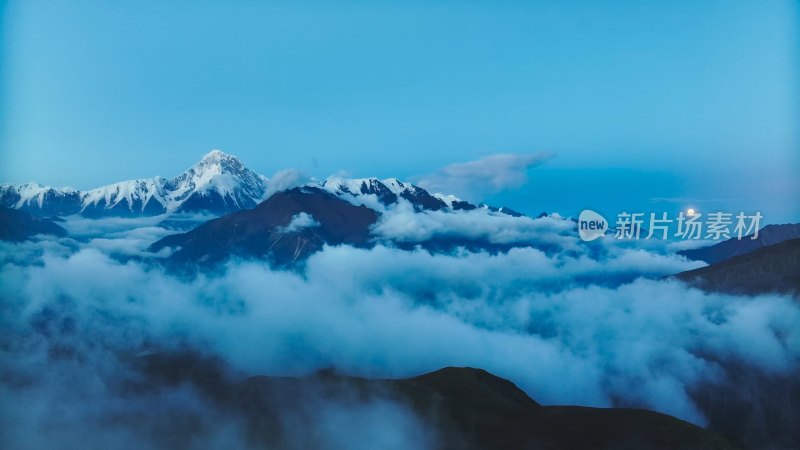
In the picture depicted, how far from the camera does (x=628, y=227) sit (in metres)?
164

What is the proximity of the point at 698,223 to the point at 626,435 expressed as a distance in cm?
8234

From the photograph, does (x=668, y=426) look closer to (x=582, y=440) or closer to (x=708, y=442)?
(x=708, y=442)

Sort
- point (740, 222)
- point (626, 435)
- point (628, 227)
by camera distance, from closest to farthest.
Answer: point (740, 222) < point (628, 227) < point (626, 435)

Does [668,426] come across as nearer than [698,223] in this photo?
No

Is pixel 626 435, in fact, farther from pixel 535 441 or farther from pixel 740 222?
pixel 740 222

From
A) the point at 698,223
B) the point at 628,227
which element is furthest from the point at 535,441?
the point at 698,223

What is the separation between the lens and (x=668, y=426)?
174 m

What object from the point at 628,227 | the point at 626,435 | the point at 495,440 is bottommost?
the point at 495,440

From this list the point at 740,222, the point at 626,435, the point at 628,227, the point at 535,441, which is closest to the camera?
the point at 740,222

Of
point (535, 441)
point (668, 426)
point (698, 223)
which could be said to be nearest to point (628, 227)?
point (698, 223)

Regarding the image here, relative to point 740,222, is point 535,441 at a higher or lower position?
lower

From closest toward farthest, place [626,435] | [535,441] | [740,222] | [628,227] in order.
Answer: [740,222], [628,227], [626,435], [535,441]

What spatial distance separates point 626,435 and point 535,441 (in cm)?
3222

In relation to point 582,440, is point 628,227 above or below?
above
